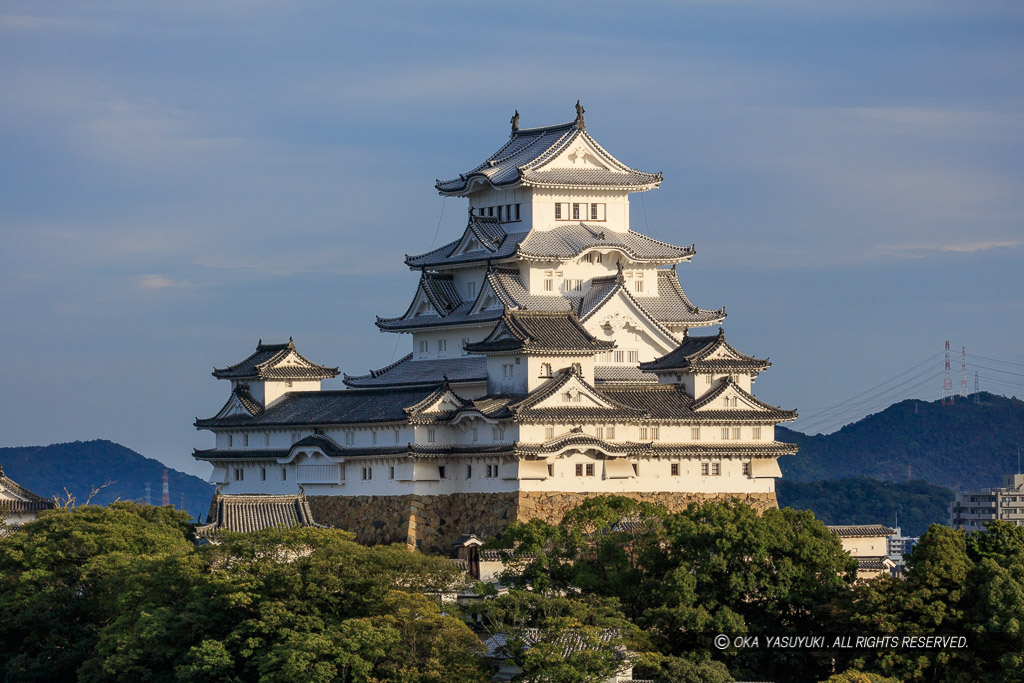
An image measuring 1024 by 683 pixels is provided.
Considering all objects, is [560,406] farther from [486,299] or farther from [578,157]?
[578,157]

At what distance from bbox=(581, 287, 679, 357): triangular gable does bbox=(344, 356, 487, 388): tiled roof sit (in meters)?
3.77

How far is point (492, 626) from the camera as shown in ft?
138

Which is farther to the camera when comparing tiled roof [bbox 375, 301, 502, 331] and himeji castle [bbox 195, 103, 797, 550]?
tiled roof [bbox 375, 301, 502, 331]

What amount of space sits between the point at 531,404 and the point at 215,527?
948 cm

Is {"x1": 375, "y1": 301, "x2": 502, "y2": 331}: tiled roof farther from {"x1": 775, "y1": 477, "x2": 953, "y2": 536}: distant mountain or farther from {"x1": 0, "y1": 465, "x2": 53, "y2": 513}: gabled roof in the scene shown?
{"x1": 775, "y1": 477, "x2": 953, "y2": 536}: distant mountain

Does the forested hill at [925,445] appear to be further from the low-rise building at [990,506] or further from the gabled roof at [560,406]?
the gabled roof at [560,406]

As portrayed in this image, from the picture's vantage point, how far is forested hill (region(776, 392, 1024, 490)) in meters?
164

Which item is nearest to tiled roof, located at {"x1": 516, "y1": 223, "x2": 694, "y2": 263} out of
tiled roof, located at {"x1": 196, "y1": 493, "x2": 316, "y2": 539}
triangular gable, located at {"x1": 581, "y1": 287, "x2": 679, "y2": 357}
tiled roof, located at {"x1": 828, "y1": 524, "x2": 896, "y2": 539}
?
triangular gable, located at {"x1": 581, "y1": 287, "x2": 679, "y2": 357}

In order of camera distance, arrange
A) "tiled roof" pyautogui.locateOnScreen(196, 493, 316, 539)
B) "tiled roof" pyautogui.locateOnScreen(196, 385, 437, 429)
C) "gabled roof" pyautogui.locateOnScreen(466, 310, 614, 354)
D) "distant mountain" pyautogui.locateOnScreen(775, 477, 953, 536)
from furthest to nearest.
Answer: "distant mountain" pyautogui.locateOnScreen(775, 477, 953, 536), "tiled roof" pyautogui.locateOnScreen(196, 385, 437, 429), "gabled roof" pyautogui.locateOnScreen(466, 310, 614, 354), "tiled roof" pyautogui.locateOnScreen(196, 493, 316, 539)

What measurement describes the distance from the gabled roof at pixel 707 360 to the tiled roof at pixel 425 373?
5.58 meters

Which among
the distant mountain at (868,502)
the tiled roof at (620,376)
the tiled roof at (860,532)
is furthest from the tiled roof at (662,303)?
the distant mountain at (868,502)

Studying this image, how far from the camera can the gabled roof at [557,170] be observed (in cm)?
6344

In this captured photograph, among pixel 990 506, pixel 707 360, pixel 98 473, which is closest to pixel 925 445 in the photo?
pixel 990 506

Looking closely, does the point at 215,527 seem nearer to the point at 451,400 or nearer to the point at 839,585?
the point at 451,400
